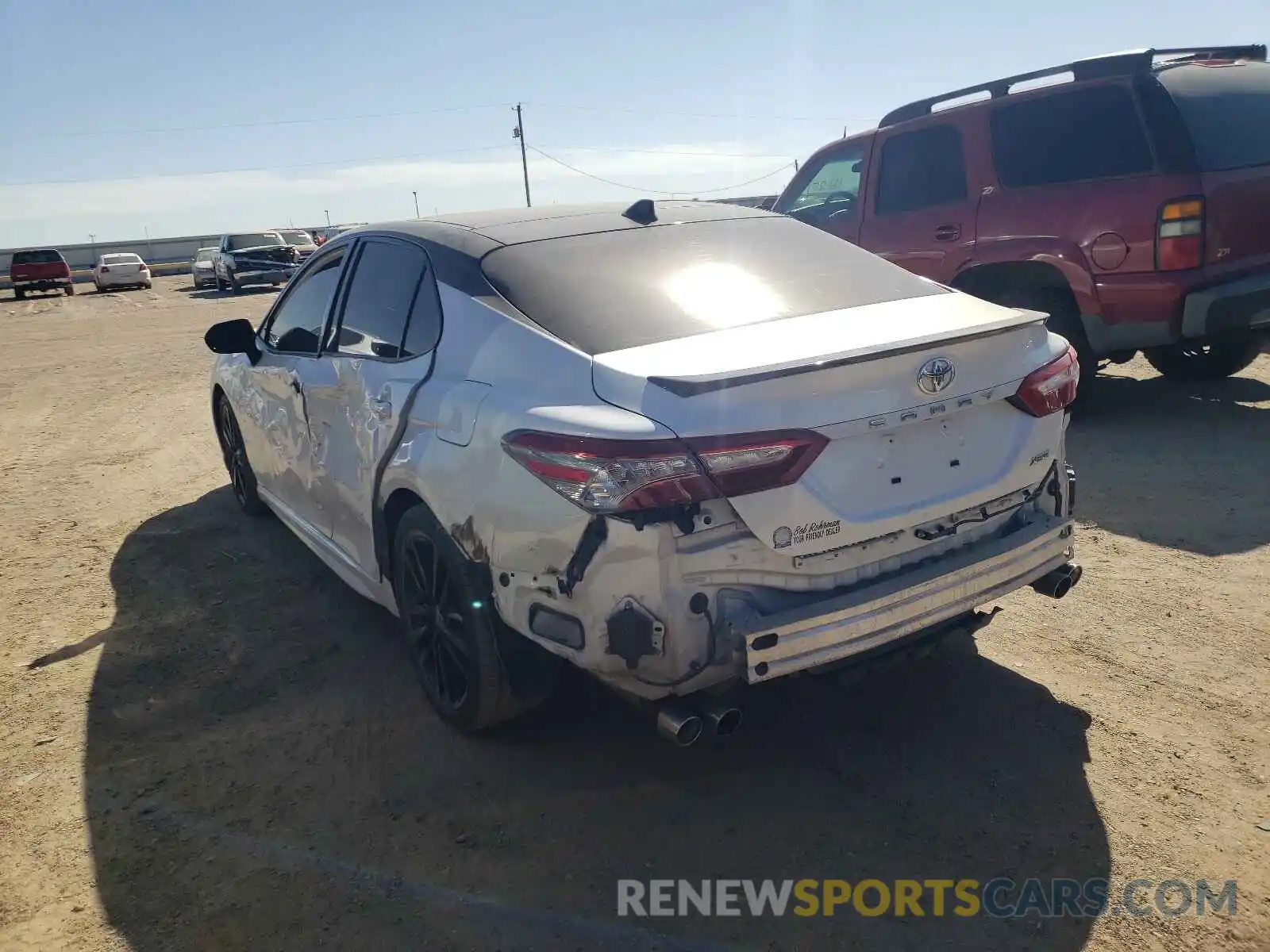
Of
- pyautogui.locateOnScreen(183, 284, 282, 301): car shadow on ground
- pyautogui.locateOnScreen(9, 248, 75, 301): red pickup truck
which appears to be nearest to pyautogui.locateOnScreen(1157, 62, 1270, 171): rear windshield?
pyautogui.locateOnScreen(183, 284, 282, 301): car shadow on ground

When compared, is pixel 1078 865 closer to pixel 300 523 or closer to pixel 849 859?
pixel 849 859

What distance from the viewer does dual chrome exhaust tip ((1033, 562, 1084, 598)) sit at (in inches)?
120

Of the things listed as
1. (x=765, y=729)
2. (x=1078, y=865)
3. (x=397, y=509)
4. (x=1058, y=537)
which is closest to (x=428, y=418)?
(x=397, y=509)

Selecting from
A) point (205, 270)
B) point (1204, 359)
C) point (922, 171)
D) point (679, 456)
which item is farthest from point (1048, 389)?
point (205, 270)

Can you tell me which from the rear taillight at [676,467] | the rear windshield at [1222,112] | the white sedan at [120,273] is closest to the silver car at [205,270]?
the white sedan at [120,273]

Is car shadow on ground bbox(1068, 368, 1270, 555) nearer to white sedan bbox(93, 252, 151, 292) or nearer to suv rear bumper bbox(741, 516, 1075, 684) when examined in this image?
suv rear bumper bbox(741, 516, 1075, 684)

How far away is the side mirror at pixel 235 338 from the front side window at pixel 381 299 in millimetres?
1126

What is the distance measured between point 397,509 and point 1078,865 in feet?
7.64

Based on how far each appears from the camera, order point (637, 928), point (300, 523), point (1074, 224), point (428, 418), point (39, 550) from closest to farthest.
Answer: point (637, 928) < point (428, 418) < point (300, 523) < point (39, 550) < point (1074, 224)

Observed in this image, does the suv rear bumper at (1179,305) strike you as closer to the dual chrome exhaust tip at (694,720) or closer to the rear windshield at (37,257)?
the dual chrome exhaust tip at (694,720)

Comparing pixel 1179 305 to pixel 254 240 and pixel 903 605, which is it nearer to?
pixel 903 605

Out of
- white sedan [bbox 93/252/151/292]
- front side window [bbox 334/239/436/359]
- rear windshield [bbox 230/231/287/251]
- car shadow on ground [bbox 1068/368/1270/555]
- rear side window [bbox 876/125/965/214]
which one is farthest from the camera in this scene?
white sedan [bbox 93/252/151/292]

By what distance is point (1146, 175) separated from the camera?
223 inches

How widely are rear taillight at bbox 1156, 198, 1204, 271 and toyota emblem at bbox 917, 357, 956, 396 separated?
381 cm
